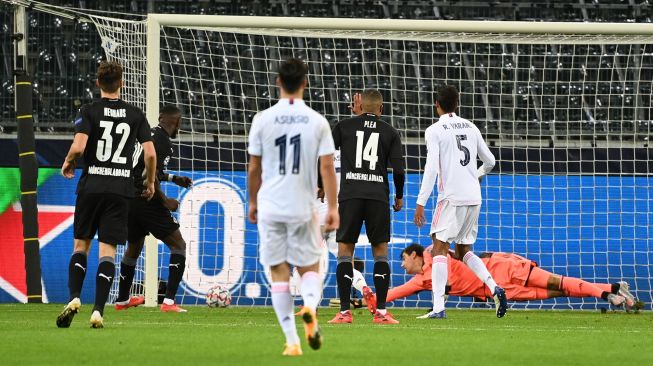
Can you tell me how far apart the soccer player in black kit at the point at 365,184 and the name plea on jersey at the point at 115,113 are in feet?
7.03

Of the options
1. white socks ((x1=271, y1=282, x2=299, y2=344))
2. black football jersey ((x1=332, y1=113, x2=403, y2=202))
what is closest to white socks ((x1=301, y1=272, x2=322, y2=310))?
white socks ((x1=271, y1=282, x2=299, y2=344))

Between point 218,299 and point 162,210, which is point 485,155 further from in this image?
point 218,299

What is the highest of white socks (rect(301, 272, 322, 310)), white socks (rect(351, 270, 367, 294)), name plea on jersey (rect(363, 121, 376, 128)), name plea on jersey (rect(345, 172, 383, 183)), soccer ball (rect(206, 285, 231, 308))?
name plea on jersey (rect(363, 121, 376, 128))

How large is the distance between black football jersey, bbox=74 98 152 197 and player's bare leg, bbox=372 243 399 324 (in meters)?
2.49

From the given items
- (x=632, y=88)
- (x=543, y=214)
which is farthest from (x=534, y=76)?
(x=543, y=214)

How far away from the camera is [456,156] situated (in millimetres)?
11047

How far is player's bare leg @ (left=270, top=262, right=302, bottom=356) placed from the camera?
657cm

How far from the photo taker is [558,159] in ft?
47.5

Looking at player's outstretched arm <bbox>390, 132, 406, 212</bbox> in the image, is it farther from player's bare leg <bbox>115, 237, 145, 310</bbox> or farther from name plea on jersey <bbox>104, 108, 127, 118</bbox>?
player's bare leg <bbox>115, 237, 145, 310</bbox>

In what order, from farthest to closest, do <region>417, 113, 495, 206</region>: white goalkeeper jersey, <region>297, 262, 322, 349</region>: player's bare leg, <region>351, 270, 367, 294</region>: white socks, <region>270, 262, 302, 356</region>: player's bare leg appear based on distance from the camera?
<region>351, 270, 367, 294</region>: white socks, <region>417, 113, 495, 206</region>: white goalkeeper jersey, <region>270, 262, 302, 356</region>: player's bare leg, <region>297, 262, 322, 349</region>: player's bare leg

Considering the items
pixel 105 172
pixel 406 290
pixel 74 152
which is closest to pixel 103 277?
pixel 105 172

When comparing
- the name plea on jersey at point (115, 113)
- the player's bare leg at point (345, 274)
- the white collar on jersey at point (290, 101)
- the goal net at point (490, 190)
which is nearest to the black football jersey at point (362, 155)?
the player's bare leg at point (345, 274)

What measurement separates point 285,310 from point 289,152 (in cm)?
90

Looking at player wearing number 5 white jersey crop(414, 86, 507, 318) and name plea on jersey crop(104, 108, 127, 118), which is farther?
player wearing number 5 white jersey crop(414, 86, 507, 318)
